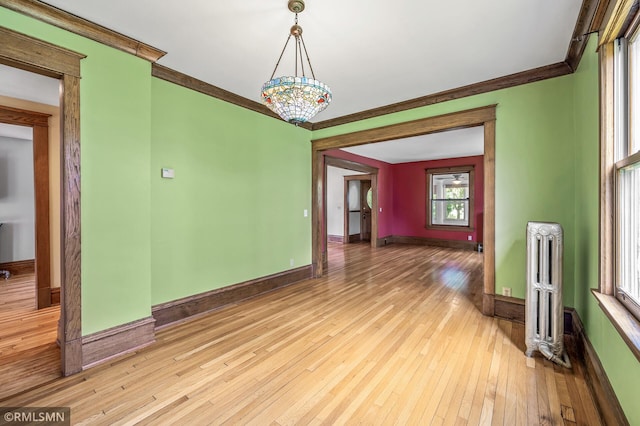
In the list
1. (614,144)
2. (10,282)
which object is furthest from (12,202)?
(614,144)

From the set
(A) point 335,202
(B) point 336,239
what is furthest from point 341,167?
(B) point 336,239

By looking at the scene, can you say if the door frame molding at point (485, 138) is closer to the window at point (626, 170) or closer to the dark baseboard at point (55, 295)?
the window at point (626, 170)

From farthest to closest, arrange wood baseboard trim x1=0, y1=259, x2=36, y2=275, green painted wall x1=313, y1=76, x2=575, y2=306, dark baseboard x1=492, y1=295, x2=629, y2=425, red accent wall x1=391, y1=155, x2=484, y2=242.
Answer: red accent wall x1=391, y1=155, x2=484, y2=242, wood baseboard trim x1=0, y1=259, x2=36, y2=275, green painted wall x1=313, y1=76, x2=575, y2=306, dark baseboard x1=492, y1=295, x2=629, y2=425

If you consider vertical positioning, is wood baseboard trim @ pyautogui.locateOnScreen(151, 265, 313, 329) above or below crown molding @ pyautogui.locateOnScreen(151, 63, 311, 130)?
below

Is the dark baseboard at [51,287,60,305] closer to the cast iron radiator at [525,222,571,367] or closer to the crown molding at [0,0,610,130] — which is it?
the crown molding at [0,0,610,130]

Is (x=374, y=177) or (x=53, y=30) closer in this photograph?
(x=53, y=30)

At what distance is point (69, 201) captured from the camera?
2.05m

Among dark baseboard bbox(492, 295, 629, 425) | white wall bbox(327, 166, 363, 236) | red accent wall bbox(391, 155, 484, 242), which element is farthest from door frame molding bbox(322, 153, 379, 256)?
dark baseboard bbox(492, 295, 629, 425)

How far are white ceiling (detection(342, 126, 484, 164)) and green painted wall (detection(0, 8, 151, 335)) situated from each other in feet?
13.2

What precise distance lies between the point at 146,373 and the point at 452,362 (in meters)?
2.33

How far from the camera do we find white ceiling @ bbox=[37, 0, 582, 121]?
6.33 ft

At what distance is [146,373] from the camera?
2043mm

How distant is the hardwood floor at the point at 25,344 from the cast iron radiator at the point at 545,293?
368 cm

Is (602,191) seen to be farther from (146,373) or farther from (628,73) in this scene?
(146,373)
